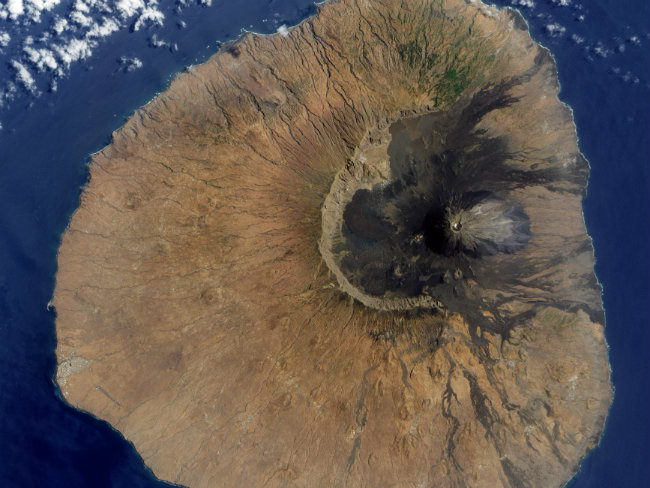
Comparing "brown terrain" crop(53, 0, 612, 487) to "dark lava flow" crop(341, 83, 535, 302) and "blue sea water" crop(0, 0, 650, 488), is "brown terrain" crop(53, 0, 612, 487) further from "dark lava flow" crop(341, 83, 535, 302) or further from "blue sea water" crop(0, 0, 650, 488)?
"blue sea water" crop(0, 0, 650, 488)

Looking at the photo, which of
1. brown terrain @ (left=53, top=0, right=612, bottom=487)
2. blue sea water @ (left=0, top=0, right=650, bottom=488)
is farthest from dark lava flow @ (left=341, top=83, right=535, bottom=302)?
blue sea water @ (left=0, top=0, right=650, bottom=488)

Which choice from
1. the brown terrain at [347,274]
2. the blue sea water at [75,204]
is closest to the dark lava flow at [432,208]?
the brown terrain at [347,274]

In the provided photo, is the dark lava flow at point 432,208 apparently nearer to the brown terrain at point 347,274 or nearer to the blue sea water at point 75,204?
the brown terrain at point 347,274

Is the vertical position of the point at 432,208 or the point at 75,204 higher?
the point at 432,208

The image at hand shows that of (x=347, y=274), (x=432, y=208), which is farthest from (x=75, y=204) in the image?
(x=432, y=208)

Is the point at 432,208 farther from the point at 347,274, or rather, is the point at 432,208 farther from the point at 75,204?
the point at 75,204

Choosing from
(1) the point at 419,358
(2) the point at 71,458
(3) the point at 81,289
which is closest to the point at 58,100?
(3) the point at 81,289
